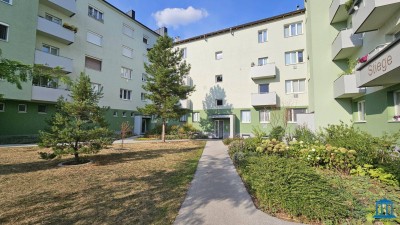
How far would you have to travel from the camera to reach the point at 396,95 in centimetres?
955

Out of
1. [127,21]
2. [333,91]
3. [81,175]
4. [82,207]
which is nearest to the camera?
[82,207]

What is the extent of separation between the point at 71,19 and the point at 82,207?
23376 mm

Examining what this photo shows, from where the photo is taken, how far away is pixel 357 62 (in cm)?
1182

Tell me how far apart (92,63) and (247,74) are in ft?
57.4

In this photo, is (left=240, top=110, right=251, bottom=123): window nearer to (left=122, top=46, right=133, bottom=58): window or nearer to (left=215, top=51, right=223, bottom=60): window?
(left=215, top=51, right=223, bottom=60): window

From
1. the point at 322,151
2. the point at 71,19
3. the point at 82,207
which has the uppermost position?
the point at 71,19

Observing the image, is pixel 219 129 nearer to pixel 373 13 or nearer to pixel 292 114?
pixel 292 114

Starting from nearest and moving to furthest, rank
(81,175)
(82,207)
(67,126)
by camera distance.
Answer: (82,207) → (81,175) → (67,126)

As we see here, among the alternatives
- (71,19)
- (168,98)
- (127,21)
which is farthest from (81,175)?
(127,21)

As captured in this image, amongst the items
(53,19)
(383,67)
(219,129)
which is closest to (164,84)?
(219,129)

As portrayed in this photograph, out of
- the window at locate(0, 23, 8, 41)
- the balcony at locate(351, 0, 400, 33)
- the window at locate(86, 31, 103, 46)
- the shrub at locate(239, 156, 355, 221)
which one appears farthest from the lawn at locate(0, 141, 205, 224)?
the window at locate(86, 31, 103, 46)

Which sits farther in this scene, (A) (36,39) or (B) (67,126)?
(A) (36,39)

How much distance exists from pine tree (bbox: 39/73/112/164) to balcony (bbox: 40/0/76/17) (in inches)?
638

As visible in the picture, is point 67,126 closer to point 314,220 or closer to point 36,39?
point 314,220
